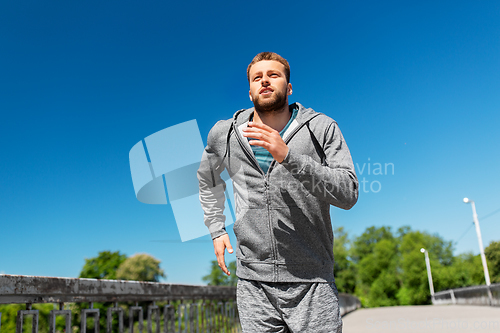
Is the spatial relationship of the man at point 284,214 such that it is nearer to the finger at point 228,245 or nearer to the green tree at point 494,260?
the finger at point 228,245

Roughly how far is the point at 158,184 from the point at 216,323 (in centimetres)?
266

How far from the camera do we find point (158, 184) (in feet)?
9.32

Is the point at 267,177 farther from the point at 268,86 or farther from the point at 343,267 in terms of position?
the point at 343,267

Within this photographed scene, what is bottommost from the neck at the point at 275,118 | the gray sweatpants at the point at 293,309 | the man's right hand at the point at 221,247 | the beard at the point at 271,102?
the gray sweatpants at the point at 293,309

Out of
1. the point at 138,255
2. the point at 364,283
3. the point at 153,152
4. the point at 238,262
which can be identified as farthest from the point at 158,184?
the point at 364,283

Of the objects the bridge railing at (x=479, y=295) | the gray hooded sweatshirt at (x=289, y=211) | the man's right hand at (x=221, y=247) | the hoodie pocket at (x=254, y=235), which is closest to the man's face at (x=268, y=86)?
the gray hooded sweatshirt at (x=289, y=211)

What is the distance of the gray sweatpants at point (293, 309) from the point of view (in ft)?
5.96

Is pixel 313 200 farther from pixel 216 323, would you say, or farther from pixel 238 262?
pixel 216 323

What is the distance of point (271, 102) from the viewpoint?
2.04 m

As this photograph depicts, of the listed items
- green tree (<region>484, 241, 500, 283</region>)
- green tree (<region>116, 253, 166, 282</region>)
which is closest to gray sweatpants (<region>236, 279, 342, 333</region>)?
green tree (<region>116, 253, 166, 282</region>)

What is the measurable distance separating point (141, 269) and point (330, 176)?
44950 mm

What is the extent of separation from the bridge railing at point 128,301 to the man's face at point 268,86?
155 cm

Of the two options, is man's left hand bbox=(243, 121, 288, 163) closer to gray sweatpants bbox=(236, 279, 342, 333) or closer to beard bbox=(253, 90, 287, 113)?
beard bbox=(253, 90, 287, 113)

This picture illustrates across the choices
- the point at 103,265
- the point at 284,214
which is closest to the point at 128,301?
the point at 284,214
